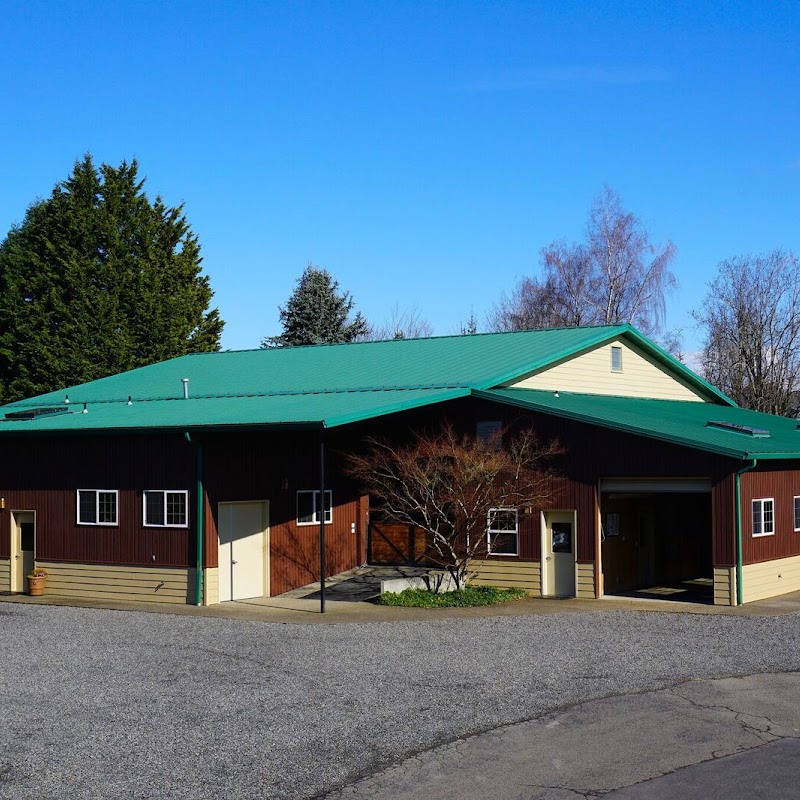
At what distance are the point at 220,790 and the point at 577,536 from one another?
15.2m

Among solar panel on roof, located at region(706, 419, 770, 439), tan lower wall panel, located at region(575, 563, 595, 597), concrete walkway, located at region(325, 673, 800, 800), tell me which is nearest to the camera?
concrete walkway, located at region(325, 673, 800, 800)

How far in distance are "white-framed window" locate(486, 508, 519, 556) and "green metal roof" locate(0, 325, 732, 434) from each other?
9.42ft

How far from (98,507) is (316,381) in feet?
22.9

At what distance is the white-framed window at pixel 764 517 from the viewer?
76.7 feet

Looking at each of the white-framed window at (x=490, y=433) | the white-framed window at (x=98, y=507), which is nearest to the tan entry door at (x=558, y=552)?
the white-framed window at (x=490, y=433)

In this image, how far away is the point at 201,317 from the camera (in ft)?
178

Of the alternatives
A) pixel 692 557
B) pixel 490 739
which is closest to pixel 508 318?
pixel 692 557

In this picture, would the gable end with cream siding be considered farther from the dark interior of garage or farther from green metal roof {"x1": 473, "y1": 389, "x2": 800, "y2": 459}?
the dark interior of garage

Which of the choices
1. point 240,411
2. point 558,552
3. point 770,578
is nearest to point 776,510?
point 770,578

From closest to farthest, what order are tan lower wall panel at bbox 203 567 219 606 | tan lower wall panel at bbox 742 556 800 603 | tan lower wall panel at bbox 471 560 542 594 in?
tan lower wall panel at bbox 742 556 800 603
tan lower wall panel at bbox 203 567 219 606
tan lower wall panel at bbox 471 560 542 594

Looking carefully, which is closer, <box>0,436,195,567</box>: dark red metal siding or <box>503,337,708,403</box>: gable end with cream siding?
<box>0,436,195,567</box>: dark red metal siding

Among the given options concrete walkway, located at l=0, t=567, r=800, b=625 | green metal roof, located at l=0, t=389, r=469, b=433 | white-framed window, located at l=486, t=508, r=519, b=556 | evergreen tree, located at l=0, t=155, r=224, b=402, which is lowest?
concrete walkway, located at l=0, t=567, r=800, b=625

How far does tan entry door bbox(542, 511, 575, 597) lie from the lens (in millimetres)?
24531

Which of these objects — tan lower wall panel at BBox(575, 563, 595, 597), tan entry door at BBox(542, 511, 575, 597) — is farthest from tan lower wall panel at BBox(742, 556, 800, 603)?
tan entry door at BBox(542, 511, 575, 597)
